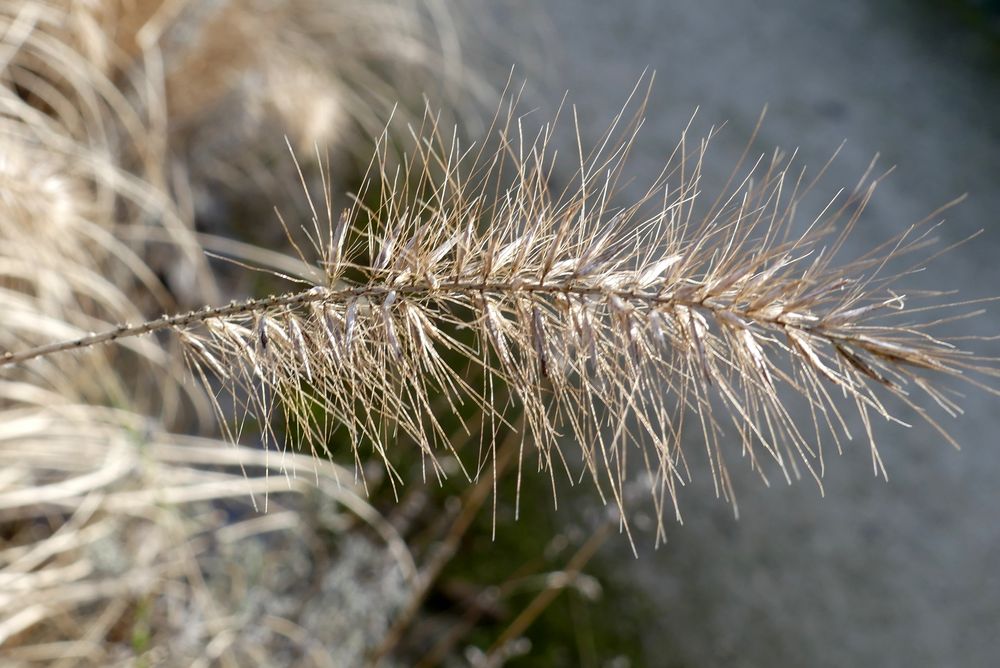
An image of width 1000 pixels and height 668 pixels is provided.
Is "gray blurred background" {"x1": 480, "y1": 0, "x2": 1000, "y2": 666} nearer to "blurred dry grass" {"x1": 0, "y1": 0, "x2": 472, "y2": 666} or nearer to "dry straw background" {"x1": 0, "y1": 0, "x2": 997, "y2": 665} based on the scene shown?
"dry straw background" {"x1": 0, "y1": 0, "x2": 997, "y2": 665}

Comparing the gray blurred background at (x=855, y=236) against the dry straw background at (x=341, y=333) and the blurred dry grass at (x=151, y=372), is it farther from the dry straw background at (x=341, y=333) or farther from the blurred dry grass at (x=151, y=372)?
the blurred dry grass at (x=151, y=372)

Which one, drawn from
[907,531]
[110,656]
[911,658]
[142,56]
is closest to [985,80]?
[907,531]

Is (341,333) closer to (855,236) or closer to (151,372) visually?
(151,372)

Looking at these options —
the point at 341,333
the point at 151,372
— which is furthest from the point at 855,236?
the point at 341,333

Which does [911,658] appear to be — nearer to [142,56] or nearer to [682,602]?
[682,602]

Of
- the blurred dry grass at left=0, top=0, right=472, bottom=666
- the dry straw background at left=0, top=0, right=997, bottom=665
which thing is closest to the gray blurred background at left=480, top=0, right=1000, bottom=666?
the dry straw background at left=0, top=0, right=997, bottom=665
